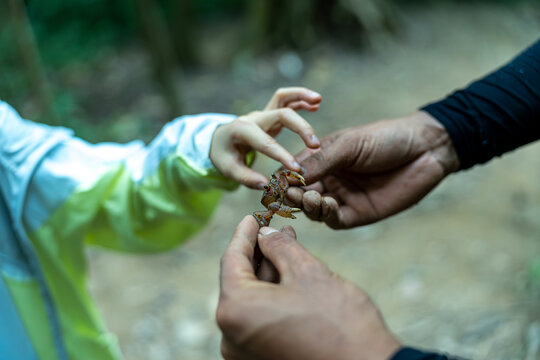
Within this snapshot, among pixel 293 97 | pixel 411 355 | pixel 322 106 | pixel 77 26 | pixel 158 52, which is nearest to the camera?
pixel 411 355

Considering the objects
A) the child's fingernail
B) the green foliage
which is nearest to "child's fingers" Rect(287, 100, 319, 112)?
the child's fingernail

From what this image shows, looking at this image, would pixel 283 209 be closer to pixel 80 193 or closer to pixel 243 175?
pixel 243 175

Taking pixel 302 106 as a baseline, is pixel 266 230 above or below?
below

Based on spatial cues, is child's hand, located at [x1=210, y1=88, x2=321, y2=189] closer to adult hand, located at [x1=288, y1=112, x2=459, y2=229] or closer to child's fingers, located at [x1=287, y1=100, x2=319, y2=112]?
child's fingers, located at [x1=287, y1=100, x2=319, y2=112]

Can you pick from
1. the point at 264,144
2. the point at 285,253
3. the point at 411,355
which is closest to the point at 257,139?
the point at 264,144

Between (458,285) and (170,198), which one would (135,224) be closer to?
(170,198)

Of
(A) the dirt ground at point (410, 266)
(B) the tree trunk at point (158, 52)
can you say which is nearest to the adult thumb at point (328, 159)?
(A) the dirt ground at point (410, 266)
